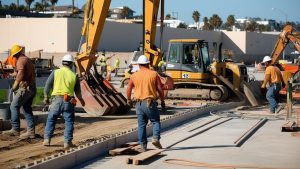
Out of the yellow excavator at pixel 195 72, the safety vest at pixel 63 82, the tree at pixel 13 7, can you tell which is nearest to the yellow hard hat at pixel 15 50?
the safety vest at pixel 63 82

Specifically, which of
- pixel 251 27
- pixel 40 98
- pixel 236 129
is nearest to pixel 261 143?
pixel 236 129

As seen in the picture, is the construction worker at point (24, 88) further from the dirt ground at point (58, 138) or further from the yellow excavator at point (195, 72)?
the yellow excavator at point (195, 72)

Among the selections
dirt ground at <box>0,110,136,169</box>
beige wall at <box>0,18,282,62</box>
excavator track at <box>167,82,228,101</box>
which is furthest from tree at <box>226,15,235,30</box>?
dirt ground at <box>0,110,136,169</box>

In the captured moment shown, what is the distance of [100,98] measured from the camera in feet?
63.1

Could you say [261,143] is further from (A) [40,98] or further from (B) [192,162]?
(A) [40,98]

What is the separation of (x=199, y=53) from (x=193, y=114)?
265 inches

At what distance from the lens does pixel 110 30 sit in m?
65.2

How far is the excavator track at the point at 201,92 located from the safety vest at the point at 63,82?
14211 mm

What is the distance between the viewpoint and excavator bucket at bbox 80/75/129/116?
749 inches

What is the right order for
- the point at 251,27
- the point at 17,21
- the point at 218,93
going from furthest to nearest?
the point at 251,27
the point at 17,21
the point at 218,93

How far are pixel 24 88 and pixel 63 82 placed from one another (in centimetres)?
185

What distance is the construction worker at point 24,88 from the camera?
13156mm

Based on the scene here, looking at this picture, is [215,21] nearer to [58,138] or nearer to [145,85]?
[58,138]

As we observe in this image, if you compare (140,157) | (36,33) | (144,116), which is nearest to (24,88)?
(144,116)
